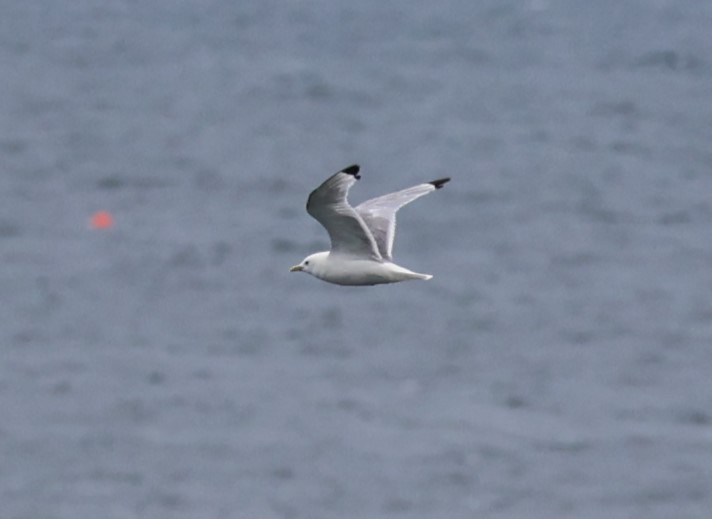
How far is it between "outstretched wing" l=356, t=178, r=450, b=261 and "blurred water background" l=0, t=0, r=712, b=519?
44315 mm

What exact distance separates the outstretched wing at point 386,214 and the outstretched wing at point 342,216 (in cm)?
70

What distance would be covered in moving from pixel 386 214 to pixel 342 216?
2471 mm

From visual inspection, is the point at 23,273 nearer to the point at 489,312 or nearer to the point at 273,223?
Answer: the point at 273,223

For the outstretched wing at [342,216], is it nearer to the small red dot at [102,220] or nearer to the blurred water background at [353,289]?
the blurred water background at [353,289]

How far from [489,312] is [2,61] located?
61.4m

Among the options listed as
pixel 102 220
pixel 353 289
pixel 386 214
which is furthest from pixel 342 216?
pixel 102 220

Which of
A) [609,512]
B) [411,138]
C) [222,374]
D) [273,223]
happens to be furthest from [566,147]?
[609,512]

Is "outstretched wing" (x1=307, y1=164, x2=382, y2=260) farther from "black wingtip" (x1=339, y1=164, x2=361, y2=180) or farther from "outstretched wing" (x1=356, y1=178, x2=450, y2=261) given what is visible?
"outstretched wing" (x1=356, y1=178, x2=450, y2=261)

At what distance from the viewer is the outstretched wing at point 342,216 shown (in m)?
19.9

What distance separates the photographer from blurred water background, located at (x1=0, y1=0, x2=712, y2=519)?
7050 centimetres

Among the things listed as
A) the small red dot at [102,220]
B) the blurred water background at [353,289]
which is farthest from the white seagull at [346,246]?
the small red dot at [102,220]

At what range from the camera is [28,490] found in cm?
7012

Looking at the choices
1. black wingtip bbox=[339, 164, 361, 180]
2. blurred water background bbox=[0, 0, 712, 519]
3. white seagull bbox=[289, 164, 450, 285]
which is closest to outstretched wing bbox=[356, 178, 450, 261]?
white seagull bbox=[289, 164, 450, 285]

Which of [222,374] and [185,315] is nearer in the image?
[222,374]
